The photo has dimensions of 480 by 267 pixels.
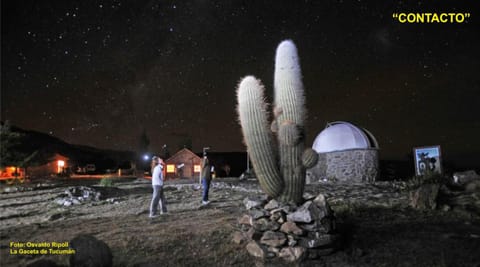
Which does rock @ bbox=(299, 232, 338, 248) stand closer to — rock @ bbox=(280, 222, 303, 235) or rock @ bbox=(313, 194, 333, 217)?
rock @ bbox=(280, 222, 303, 235)

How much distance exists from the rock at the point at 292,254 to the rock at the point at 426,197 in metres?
4.88

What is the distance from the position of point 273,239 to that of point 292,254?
426 millimetres

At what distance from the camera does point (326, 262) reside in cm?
521

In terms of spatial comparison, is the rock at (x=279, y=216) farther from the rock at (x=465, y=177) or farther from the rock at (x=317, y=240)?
the rock at (x=465, y=177)

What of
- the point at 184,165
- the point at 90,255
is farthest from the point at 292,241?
the point at 184,165

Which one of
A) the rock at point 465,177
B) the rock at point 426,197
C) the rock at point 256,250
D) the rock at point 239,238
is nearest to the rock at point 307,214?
the rock at point 256,250

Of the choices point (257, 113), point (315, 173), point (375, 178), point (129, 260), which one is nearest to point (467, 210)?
point (257, 113)

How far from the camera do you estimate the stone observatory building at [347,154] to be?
2080cm

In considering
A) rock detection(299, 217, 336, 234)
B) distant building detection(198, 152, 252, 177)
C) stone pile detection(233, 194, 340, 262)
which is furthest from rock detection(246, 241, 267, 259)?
distant building detection(198, 152, 252, 177)

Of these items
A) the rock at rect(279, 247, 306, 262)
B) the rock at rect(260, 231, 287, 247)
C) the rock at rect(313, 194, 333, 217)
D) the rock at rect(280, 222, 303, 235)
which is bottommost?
the rock at rect(279, 247, 306, 262)

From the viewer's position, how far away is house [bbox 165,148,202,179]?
117ft

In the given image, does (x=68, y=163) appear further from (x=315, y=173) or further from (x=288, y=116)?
(x=288, y=116)

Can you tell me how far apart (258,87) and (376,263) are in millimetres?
3999

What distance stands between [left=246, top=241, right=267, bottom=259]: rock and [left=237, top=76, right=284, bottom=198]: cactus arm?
3.73 feet
